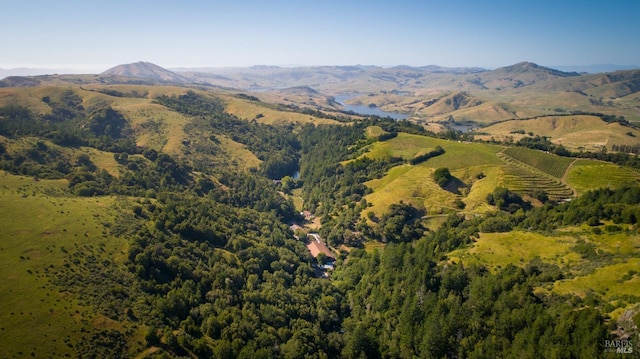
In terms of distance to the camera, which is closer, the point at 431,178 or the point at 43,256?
the point at 43,256

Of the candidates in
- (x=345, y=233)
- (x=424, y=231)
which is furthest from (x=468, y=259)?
(x=345, y=233)

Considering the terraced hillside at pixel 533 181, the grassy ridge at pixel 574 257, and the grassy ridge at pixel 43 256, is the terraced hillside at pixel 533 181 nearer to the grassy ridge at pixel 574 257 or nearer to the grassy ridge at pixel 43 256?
the grassy ridge at pixel 574 257

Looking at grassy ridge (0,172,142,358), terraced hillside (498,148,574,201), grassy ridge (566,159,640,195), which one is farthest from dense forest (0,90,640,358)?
grassy ridge (566,159,640,195)

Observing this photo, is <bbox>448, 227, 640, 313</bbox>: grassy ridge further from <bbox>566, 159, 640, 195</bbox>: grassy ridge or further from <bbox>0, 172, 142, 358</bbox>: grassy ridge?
<bbox>0, 172, 142, 358</bbox>: grassy ridge

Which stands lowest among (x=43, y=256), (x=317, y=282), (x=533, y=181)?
(x=317, y=282)

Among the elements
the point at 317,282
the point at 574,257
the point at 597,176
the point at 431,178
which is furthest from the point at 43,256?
the point at 597,176

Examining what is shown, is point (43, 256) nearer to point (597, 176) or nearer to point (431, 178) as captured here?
point (431, 178)

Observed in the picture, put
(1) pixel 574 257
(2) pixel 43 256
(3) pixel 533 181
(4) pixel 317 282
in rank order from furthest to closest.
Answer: (3) pixel 533 181, (4) pixel 317 282, (2) pixel 43 256, (1) pixel 574 257

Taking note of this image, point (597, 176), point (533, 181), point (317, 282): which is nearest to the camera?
point (317, 282)
